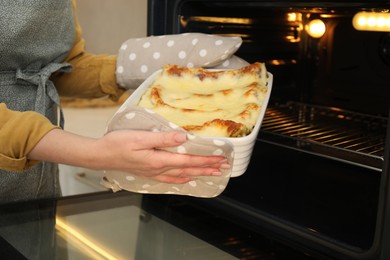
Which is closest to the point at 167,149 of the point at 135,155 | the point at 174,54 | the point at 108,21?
the point at 135,155

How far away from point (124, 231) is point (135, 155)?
1.08 ft

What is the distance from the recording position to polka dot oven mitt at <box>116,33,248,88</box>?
85cm

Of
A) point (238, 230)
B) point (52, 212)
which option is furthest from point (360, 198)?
point (52, 212)

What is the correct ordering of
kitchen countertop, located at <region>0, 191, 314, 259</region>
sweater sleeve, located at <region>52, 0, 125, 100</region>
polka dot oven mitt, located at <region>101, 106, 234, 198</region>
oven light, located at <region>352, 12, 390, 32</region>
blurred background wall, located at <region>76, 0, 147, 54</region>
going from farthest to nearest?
blurred background wall, located at <region>76, 0, 147, 54</region> → sweater sleeve, located at <region>52, 0, 125, 100</region> → oven light, located at <region>352, 12, 390, 32</region> → kitchen countertop, located at <region>0, 191, 314, 259</region> → polka dot oven mitt, located at <region>101, 106, 234, 198</region>

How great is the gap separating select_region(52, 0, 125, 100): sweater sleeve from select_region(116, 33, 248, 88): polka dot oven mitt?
50 mm

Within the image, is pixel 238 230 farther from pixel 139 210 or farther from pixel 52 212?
pixel 52 212

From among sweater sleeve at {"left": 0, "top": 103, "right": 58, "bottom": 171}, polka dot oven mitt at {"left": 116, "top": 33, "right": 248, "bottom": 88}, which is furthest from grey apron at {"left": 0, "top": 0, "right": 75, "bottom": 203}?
sweater sleeve at {"left": 0, "top": 103, "right": 58, "bottom": 171}

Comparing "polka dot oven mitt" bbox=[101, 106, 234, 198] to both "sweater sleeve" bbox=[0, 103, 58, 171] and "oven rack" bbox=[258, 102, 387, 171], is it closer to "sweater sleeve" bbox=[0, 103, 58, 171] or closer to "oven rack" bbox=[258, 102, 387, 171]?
"sweater sleeve" bbox=[0, 103, 58, 171]

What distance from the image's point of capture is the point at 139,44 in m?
0.93

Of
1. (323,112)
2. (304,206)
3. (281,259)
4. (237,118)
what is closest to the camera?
(237,118)

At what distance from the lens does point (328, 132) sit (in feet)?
3.59

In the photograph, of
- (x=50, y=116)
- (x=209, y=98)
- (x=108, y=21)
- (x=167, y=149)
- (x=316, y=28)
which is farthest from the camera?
(x=108, y=21)

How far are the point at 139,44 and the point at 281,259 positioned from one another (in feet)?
1.40

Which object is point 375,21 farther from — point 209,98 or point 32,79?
point 32,79
